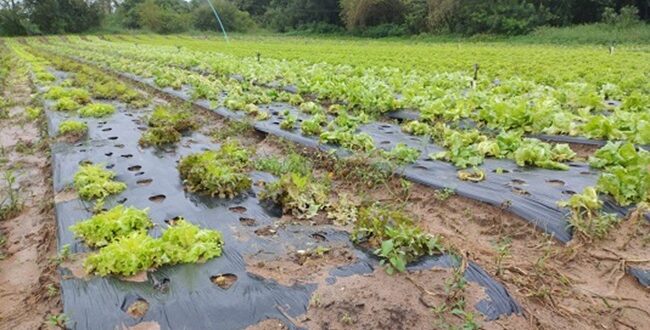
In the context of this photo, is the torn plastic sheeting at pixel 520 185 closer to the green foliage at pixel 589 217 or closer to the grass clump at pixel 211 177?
the green foliage at pixel 589 217

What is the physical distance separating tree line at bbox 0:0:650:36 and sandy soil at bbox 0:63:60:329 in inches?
1338

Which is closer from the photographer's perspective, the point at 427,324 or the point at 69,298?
the point at 427,324

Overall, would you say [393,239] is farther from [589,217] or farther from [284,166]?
[284,166]

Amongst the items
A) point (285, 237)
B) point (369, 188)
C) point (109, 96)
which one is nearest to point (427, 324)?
point (285, 237)

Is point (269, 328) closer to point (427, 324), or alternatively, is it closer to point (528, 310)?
point (427, 324)

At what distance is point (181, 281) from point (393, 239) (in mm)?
1459

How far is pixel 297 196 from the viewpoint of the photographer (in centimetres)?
415

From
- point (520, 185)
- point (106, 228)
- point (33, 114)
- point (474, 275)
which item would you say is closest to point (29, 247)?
point (106, 228)

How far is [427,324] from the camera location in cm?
267

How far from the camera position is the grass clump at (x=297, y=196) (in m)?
4.10

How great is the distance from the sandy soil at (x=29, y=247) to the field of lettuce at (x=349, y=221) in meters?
0.03

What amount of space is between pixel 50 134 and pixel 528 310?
6.80 meters

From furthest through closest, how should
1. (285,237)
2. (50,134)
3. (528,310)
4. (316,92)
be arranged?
1. (316,92)
2. (50,134)
3. (285,237)
4. (528,310)

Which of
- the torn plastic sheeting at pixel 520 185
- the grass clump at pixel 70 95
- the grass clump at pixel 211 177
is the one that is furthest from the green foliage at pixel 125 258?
the grass clump at pixel 70 95
